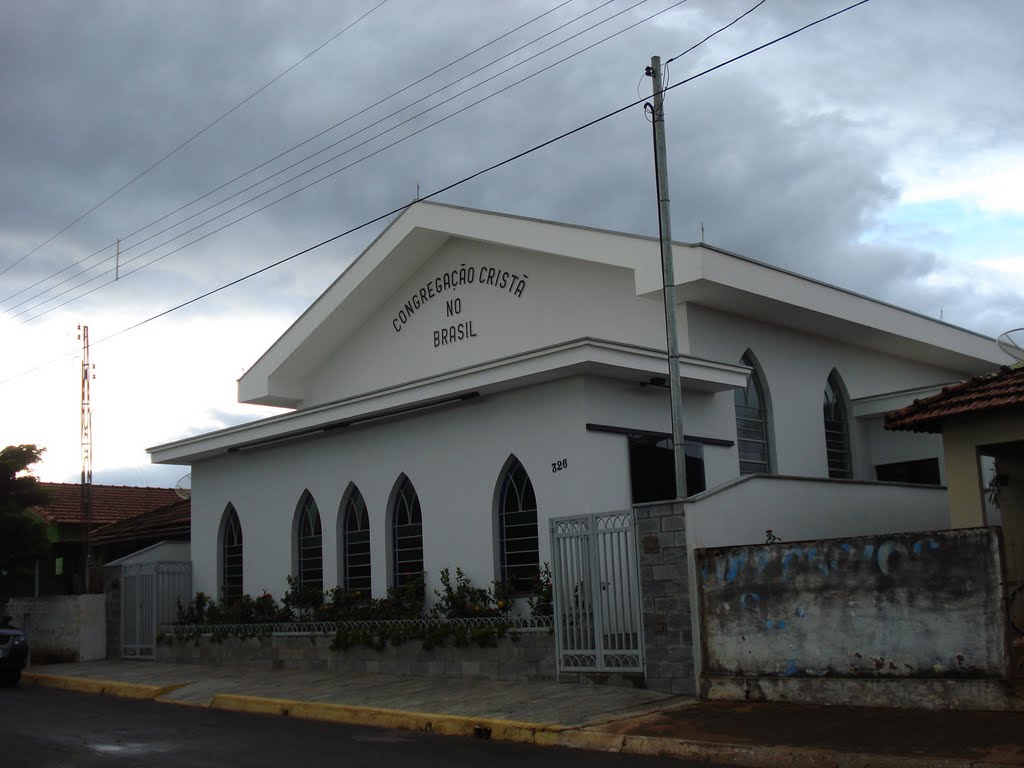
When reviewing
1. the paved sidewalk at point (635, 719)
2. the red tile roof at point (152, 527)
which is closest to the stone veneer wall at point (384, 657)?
the paved sidewalk at point (635, 719)

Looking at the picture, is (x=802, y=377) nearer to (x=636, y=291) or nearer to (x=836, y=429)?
(x=836, y=429)

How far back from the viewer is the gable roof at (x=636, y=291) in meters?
17.4

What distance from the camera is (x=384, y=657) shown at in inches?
647

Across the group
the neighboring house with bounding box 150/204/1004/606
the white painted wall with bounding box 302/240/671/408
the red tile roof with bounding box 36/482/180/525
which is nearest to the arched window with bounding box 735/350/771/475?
the neighboring house with bounding box 150/204/1004/606

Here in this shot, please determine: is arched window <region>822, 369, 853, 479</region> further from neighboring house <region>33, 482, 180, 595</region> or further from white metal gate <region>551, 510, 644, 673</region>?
neighboring house <region>33, 482, 180, 595</region>

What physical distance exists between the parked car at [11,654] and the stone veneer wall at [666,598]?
12019mm

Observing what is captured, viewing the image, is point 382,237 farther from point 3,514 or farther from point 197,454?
point 3,514

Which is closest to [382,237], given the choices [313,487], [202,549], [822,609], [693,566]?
[313,487]

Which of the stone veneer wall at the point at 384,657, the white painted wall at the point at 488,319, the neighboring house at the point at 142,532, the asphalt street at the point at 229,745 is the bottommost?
the asphalt street at the point at 229,745

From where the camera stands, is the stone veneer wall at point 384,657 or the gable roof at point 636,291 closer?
the stone veneer wall at point 384,657

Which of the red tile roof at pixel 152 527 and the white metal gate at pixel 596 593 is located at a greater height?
the red tile roof at pixel 152 527

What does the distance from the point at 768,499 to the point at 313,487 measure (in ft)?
30.1

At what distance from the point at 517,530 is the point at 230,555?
8138 millimetres

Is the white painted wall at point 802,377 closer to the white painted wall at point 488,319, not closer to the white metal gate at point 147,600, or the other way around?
the white painted wall at point 488,319
